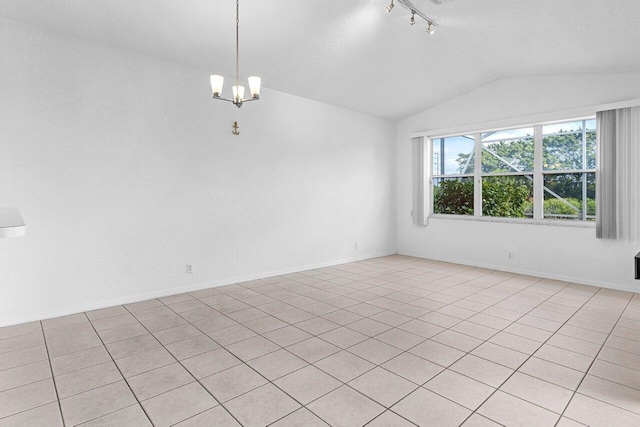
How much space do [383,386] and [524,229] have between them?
4345 mm

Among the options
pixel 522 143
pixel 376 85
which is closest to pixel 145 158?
pixel 376 85

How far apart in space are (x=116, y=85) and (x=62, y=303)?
2387 mm

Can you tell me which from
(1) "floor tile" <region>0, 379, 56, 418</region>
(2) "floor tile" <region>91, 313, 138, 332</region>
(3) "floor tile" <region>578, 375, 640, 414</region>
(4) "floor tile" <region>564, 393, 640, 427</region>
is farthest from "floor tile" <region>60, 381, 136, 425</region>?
(3) "floor tile" <region>578, 375, 640, 414</region>

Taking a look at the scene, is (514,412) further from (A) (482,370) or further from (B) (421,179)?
(B) (421,179)

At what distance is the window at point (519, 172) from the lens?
5.04 meters

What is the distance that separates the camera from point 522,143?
559cm

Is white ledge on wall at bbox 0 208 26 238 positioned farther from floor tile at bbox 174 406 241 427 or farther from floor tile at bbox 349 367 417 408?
floor tile at bbox 349 367 417 408

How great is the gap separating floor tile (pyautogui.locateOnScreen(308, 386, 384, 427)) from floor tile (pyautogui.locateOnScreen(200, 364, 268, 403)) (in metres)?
0.47

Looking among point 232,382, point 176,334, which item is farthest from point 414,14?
point 176,334

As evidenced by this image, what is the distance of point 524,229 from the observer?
5484 mm

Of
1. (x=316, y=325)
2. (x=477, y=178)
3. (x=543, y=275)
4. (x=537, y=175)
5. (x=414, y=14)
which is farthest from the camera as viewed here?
(x=477, y=178)

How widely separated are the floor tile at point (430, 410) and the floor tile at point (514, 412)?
0.14 meters

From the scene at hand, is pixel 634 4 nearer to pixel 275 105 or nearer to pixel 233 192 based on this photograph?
pixel 275 105

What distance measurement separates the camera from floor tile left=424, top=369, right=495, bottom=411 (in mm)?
2123
